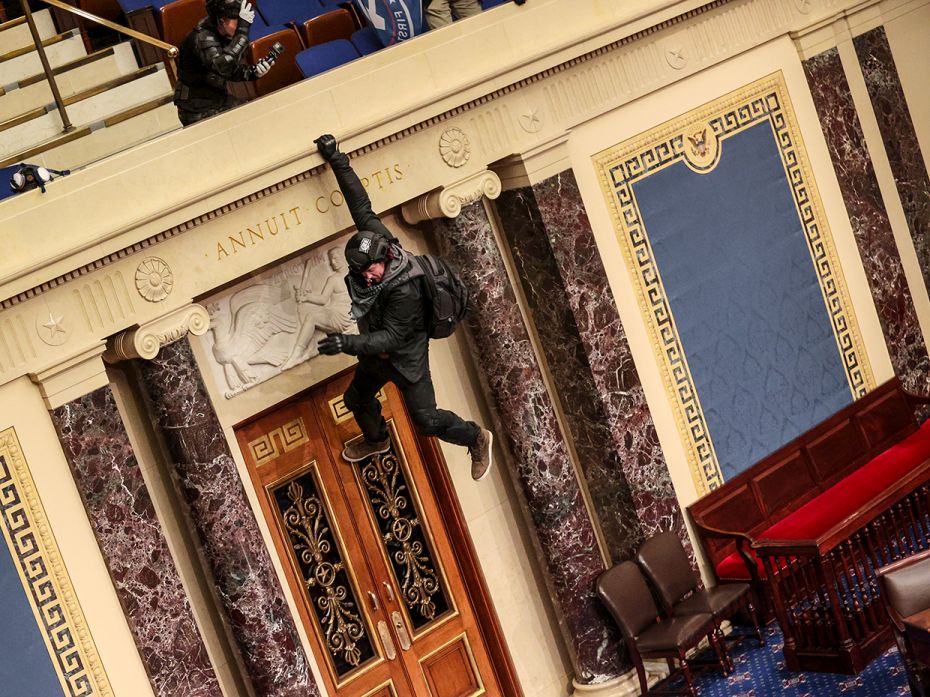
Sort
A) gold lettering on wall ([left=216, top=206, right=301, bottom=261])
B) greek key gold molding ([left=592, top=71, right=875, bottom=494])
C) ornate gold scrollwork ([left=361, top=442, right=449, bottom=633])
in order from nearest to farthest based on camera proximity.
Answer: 1. gold lettering on wall ([left=216, top=206, right=301, bottom=261])
2. ornate gold scrollwork ([left=361, top=442, right=449, bottom=633])
3. greek key gold molding ([left=592, top=71, right=875, bottom=494])

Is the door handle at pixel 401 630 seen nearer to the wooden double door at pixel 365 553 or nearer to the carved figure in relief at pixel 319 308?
the wooden double door at pixel 365 553

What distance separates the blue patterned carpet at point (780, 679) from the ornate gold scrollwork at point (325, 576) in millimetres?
2098

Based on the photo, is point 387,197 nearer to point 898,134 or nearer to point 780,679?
point 780,679

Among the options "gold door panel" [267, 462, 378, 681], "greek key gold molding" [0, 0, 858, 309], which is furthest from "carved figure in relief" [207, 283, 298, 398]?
"gold door panel" [267, 462, 378, 681]

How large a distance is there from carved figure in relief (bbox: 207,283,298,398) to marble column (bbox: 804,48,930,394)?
4210mm

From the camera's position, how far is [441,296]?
740 centimetres

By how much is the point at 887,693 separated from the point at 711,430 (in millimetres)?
2154

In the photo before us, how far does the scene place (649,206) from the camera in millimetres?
8992

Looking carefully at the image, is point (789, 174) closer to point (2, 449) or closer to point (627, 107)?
point (627, 107)

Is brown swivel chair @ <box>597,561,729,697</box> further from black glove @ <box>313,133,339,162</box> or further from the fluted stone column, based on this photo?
black glove @ <box>313,133,339,162</box>

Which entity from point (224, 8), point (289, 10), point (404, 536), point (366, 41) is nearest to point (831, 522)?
point (404, 536)

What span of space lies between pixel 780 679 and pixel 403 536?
2.33m

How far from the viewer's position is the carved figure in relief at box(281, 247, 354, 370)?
7.87 m

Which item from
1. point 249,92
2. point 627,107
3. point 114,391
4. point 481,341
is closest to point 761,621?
point 481,341
